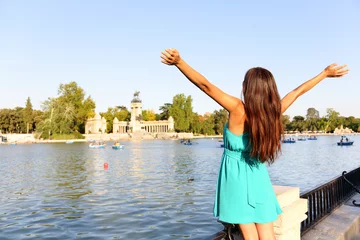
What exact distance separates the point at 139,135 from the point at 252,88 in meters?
123

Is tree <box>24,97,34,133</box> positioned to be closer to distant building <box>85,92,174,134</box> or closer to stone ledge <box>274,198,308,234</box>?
distant building <box>85,92,174,134</box>

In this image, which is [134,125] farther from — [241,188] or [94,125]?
[241,188]

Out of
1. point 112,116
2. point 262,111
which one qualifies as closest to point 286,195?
point 262,111

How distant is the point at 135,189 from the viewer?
63.9ft

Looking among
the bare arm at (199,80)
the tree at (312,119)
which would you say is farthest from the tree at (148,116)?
the bare arm at (199,80)

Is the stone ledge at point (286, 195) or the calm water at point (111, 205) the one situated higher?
the stone ledge at point (286, 195)

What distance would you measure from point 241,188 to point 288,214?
4.17ft

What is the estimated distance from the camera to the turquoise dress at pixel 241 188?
2.63 metres

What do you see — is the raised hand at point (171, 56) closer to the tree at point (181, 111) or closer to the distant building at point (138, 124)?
the distant building at point (138, 124)

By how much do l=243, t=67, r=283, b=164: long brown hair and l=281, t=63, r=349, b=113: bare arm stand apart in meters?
0.37

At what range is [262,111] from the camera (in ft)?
8.52

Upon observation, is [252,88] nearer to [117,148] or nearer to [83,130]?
[117,148]

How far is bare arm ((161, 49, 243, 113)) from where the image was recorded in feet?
8.29

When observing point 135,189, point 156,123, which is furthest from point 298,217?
point 156,123
